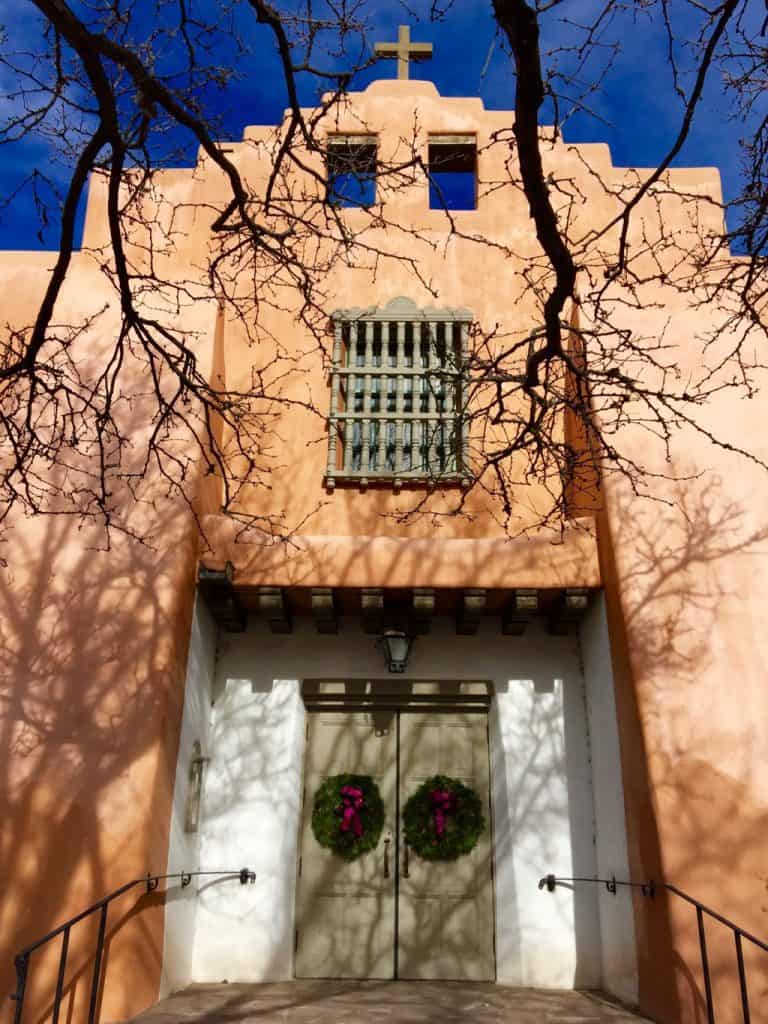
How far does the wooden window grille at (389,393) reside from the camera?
23.8ft

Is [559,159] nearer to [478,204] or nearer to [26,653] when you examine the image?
[478,204]

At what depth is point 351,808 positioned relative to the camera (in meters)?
6.48

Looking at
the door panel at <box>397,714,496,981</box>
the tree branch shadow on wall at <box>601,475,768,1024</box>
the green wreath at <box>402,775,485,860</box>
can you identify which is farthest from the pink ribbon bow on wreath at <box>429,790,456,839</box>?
the tree branch shadow on wall at <box>601,475,768,1024</box>

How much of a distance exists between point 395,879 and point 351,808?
2.00 feet

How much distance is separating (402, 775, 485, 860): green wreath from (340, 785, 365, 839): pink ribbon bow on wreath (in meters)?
0.36

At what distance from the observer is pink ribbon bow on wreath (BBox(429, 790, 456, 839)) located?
6.45 meters

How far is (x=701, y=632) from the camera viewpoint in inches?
221

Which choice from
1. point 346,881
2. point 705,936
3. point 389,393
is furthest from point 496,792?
point 389,393

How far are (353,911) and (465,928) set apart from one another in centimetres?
83

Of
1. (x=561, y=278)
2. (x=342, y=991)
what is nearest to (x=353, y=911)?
(x=342, y=991)

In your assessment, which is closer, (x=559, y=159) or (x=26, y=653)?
(x=26, y=653)

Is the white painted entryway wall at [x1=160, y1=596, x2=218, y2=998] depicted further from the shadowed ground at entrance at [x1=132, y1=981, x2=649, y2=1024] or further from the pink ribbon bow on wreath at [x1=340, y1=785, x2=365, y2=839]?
the pink ribbon bow on wreath at [x1=340, y1=785, x2=365, y2=839]

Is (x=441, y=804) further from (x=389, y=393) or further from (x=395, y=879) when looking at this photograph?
(x=389, y=393)

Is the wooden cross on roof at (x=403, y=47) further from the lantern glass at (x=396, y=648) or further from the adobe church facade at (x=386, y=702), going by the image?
the lantern glass at (x=396, y=648)
